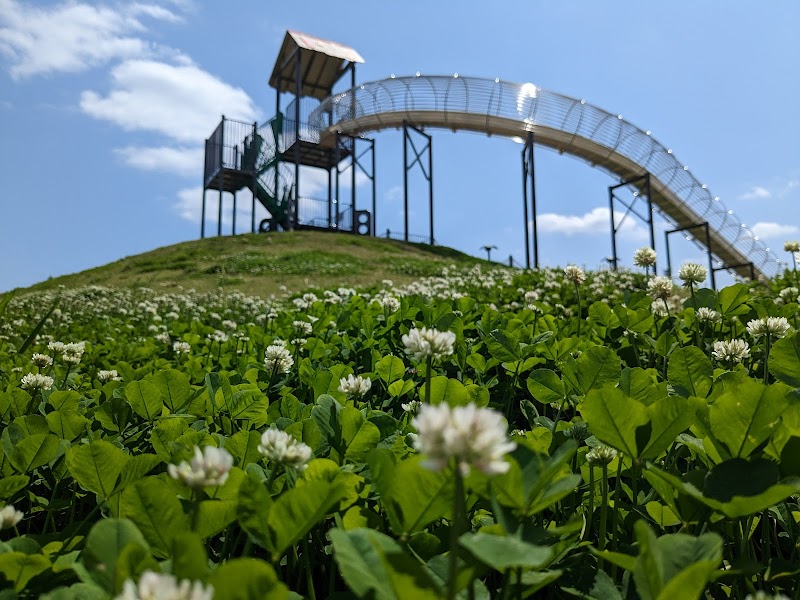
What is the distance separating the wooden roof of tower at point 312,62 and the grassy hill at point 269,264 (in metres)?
9.79

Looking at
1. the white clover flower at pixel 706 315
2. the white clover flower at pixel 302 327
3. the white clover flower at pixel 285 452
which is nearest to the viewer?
the white clover flower at pixel 285 452

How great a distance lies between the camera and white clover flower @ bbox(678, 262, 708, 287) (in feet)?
7.31

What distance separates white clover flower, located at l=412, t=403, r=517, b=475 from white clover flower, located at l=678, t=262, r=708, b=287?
200cm

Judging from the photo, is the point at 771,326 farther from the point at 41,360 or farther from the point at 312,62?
the point at 312,62

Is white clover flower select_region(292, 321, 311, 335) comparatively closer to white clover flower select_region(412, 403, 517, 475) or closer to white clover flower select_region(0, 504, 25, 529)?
white clover flower select_region(0, 504, 25, 529)

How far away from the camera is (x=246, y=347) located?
112 inches

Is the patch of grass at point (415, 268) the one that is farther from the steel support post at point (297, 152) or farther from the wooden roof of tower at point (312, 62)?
the wooden roof of tower at point (312, 62)

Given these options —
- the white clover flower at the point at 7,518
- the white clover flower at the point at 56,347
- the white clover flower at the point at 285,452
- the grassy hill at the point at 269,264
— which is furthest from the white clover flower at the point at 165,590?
the grassy hill at the point at 269,264

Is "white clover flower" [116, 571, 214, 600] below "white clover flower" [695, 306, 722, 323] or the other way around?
below

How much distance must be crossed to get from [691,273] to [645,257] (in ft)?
2.34

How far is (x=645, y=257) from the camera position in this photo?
2.93 metres

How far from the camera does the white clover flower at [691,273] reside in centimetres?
223

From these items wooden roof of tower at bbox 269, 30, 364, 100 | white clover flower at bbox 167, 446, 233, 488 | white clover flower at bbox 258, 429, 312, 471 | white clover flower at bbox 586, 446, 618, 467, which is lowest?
white clover flower at bbox 586, 446, 618, 467

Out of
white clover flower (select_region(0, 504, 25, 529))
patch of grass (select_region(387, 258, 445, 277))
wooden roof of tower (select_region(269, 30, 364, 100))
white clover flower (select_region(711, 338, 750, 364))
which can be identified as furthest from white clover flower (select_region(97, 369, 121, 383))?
wooden roof of tower (select_region(269, 30, 364, 100))
